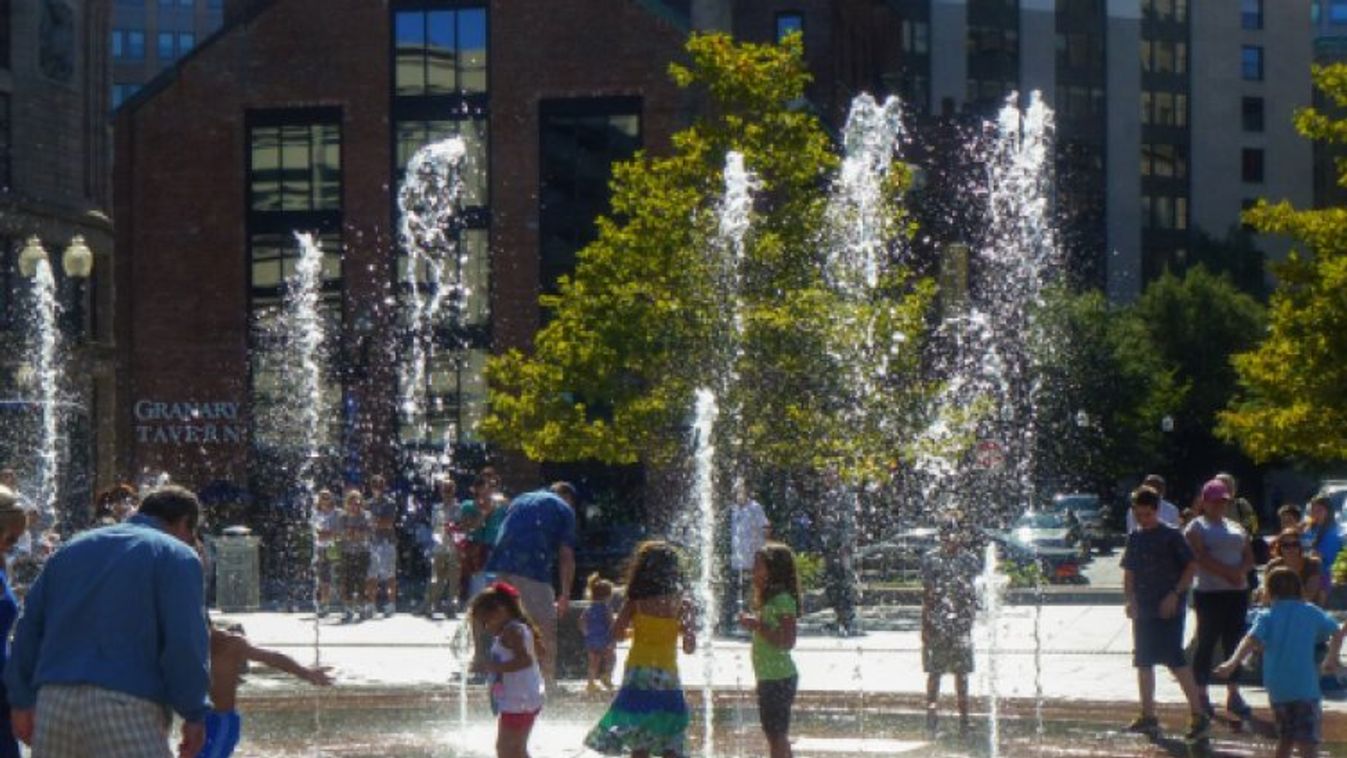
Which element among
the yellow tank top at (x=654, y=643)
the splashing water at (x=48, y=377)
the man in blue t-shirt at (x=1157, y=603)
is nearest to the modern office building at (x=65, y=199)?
the splashing water at (x=48, y=377)

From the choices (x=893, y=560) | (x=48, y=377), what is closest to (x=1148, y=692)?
(x=893, y=560)

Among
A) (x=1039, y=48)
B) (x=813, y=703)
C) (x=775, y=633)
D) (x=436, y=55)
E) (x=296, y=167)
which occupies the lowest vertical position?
(x=813, y=703)

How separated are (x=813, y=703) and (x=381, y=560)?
42.5 ft

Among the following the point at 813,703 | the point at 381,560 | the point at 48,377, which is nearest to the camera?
the point at 813,703

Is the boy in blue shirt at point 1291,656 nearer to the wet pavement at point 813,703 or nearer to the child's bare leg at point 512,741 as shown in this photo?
the wet pavement at point 813,703

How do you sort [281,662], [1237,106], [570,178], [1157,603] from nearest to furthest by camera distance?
A: [281,662] → [1157,603] → [570,178] → [1237,106]

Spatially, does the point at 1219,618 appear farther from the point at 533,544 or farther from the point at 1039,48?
the point at 1039,48

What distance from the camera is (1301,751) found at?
41.4ft

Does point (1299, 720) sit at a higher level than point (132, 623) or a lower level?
lower

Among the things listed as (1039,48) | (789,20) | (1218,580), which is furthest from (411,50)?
(1039,48)

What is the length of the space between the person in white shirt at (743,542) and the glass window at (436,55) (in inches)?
972

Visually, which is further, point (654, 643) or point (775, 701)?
point (775, 701)

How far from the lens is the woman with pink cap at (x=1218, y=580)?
16.3 m

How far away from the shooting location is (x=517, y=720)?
36.7 ft
